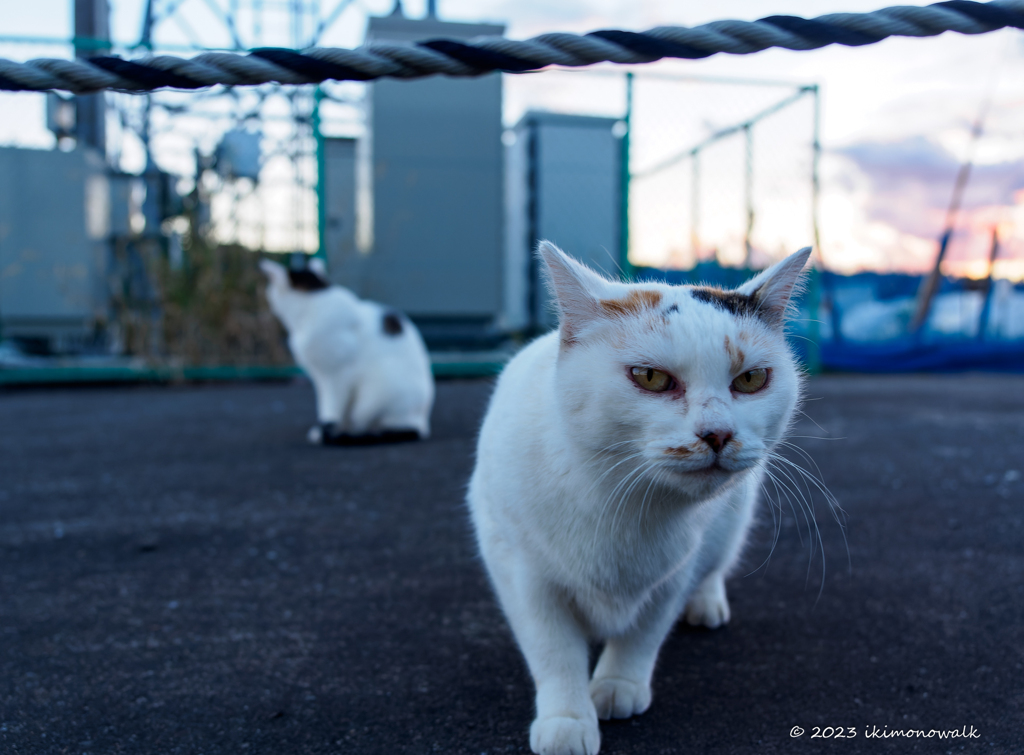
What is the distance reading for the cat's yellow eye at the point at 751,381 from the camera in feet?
3.58

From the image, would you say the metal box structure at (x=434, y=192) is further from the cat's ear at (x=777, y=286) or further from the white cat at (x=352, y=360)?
the cat's ear at (x=777, y=286)

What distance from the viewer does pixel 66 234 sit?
→ 752 centimetres

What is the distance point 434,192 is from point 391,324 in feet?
14.1

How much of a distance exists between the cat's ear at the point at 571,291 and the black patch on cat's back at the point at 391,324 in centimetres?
291

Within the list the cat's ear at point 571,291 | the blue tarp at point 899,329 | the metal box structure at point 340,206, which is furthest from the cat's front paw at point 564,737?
the blue tarp at point 899,329

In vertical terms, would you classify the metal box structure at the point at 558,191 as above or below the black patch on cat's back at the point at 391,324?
above

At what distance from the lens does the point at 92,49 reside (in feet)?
18.9

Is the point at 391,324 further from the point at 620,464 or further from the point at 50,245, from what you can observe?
the point at 50,245

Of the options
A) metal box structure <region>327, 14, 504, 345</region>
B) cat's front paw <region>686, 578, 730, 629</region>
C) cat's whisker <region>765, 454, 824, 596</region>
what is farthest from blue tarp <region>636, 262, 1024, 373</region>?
cat's front paw <region>686, 578, 730, 629</region>

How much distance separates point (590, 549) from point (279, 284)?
3.30 metres

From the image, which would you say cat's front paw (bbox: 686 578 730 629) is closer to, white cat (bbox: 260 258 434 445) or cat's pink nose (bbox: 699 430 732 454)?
cat's pink nose (bbox: 699 430 732 454)

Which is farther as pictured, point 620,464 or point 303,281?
point 303,281

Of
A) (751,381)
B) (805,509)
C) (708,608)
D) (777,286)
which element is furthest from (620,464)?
(708,608)

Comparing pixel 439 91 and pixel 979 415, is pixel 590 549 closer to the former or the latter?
pixel 979 415
